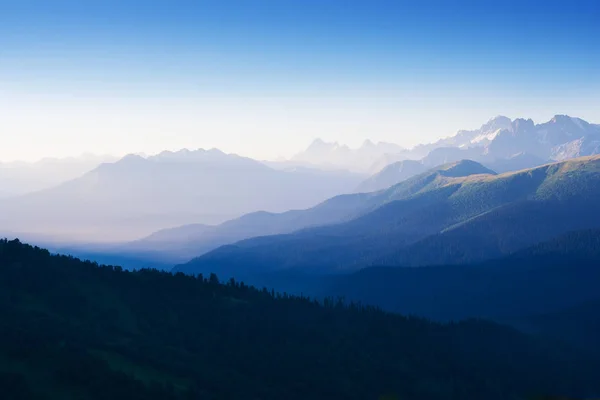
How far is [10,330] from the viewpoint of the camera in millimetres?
127750

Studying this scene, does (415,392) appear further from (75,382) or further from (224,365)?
(75,382)

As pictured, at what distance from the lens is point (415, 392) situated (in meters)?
199

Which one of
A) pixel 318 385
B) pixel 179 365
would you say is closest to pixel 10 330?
pixel 179 365

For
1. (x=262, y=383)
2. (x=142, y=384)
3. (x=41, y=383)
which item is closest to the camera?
(x=41, y=383)

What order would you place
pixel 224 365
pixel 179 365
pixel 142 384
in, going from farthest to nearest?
1. pixel 224 365
2. pixel 179 365
3. pixel 142 384

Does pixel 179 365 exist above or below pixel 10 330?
below

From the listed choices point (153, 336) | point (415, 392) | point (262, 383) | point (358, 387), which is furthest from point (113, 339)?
point (415, 392)

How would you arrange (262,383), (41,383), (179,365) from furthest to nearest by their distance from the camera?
(262,383) < (179,365) < (41,383)

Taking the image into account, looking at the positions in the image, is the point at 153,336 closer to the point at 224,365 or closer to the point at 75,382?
the point at 224,365

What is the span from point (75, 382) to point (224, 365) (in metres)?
72.7

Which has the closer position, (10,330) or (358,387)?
Answer: (10,330)

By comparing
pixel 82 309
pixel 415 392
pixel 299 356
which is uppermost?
pixel 82 309

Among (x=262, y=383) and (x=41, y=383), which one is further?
(x=262, y=383)

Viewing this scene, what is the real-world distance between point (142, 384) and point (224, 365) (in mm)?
62871
